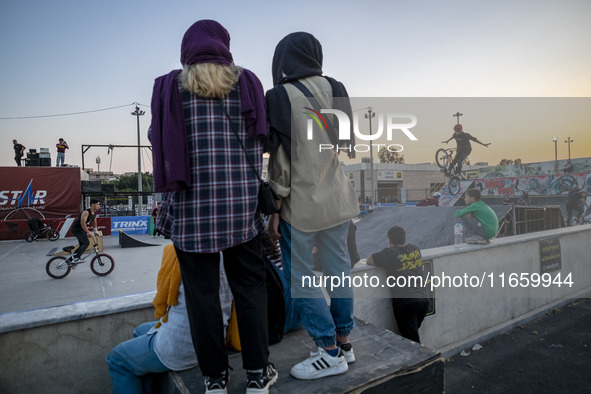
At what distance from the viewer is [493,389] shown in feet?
10.1

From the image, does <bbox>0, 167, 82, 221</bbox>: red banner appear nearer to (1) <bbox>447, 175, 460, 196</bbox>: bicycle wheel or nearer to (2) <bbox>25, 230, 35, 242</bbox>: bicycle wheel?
(2) <bbox>25, 230, 35, 242</bbox>: bicycle wheel

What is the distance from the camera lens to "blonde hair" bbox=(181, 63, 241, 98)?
1.44 m

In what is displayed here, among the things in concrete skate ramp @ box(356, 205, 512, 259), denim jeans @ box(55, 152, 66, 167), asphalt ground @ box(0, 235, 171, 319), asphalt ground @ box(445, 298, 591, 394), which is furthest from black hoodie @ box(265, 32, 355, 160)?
denim jeans @ box(55, 152, 66, 167)

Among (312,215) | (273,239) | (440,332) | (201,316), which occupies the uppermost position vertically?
(312,215)

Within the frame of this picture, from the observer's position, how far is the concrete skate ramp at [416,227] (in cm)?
869

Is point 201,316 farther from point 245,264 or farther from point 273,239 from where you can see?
point 273,239

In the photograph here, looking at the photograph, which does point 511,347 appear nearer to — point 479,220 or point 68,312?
point 479,220

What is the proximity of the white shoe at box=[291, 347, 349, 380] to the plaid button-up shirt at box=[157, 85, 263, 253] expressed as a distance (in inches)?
29.0

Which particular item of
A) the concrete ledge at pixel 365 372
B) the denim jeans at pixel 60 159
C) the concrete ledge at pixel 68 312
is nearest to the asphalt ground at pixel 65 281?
the concrete ledge at pixel 68 312

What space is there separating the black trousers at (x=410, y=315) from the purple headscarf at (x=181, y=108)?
2.48m

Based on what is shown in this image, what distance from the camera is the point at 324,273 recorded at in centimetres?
183

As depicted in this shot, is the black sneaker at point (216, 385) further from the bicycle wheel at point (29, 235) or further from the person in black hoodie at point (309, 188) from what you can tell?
the bicycle wheel at point (29, 235)

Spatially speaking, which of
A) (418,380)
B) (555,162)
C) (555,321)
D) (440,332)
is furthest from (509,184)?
(418,380)

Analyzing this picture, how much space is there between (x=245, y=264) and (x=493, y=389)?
2.96 m
